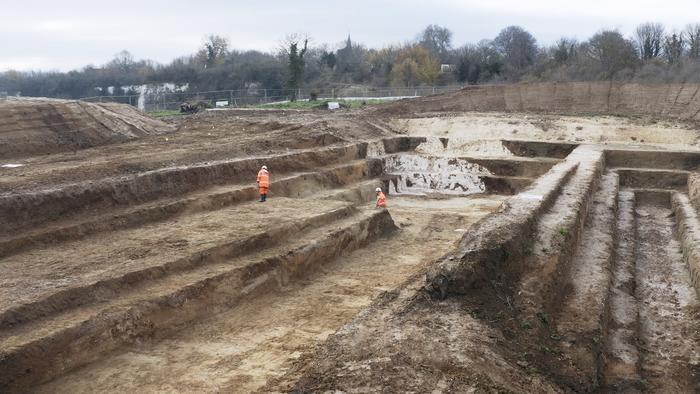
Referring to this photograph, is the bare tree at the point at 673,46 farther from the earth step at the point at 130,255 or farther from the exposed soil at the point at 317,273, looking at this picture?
the earth step at the point at 130,255

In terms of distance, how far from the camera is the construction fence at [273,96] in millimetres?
37000

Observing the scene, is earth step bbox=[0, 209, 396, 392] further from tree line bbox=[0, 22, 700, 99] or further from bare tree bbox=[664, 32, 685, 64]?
bare tree bbox=[664, 32, 685, 64]

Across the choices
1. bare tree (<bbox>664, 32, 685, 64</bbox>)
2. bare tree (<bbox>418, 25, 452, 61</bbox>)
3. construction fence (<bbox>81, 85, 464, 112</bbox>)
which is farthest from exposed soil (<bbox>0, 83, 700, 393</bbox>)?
bare tree (<bbox>418, 25, 452, 61</bbox>)

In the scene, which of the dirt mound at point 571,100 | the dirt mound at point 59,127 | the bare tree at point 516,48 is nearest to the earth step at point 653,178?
the dirt mound at point 571,100

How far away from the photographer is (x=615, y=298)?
7.69 meters

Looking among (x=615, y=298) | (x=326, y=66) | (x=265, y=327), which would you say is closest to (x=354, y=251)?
(x=265, y=327)

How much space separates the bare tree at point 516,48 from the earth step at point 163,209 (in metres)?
33.9

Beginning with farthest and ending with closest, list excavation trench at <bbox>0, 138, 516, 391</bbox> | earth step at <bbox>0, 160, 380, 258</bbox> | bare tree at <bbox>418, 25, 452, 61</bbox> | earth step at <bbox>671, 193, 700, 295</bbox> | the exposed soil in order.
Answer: bare tree at <bbox>418, 25, 452, 61</bbox>
earth step at <bbox>0, 160, 380, 258</bbox>
earth step at <bbox>671, 193, 700, 295</bbox>
excavation trench at <bbox>0, 138, 516, 391</bbox>
the exposed soil

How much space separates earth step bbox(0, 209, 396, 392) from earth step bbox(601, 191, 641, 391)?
15.4 ft

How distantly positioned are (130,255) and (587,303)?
6.10m

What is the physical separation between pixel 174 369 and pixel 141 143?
1236cm

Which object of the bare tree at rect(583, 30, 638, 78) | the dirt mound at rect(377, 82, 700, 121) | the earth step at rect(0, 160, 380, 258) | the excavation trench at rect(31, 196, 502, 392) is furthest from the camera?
the bare tree at rect(583, 30, 638, 78)

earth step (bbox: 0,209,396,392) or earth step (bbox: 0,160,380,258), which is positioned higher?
earth step (bbox: 0,160,380,258)

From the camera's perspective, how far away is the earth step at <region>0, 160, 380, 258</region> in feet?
28.4
